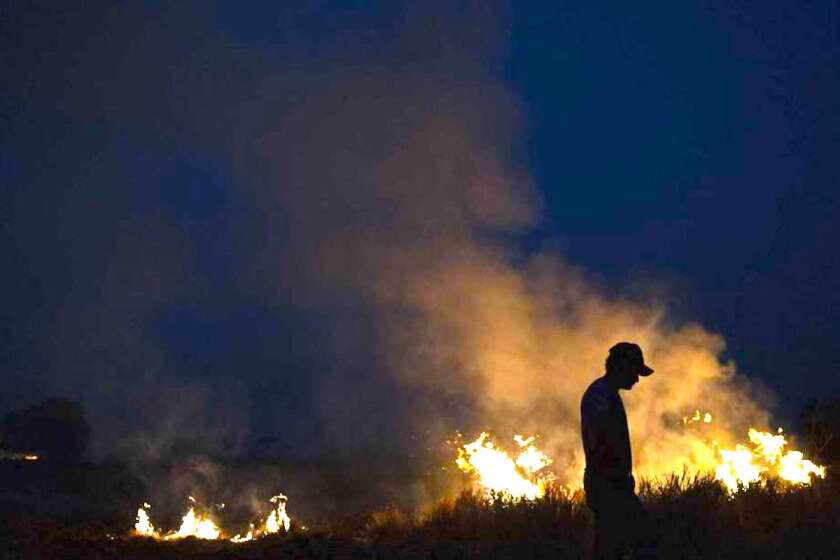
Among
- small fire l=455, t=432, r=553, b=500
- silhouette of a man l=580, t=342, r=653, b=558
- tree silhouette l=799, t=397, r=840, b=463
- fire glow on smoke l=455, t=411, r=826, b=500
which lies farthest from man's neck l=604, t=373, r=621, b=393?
tree silhouette l=799, t=397, r=840, b=463

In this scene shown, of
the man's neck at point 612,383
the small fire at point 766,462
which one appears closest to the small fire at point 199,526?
the small fire at point 766,462

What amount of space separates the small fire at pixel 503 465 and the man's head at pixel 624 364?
6044 millimetres

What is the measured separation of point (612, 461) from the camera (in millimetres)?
5773

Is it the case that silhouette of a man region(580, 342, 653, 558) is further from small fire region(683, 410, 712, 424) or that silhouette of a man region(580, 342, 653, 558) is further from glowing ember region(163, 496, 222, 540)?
small fire region(683, 410, 712, 424)

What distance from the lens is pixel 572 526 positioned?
8.17 metres

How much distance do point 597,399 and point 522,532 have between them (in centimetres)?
286

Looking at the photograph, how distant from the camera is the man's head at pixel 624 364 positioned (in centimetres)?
594

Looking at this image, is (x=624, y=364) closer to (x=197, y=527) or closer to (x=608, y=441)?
(x=608, y=441)

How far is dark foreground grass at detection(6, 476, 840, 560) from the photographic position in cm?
697

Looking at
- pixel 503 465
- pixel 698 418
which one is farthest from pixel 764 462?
pixel 503 465

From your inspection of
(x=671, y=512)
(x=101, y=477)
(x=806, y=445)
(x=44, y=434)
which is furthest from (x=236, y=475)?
(x=671, y=512)

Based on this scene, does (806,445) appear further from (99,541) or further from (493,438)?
(99,541)

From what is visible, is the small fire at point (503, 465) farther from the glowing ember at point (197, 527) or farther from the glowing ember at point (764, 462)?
the glowing ember at point (197, 527)

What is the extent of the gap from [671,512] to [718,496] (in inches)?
46.2
